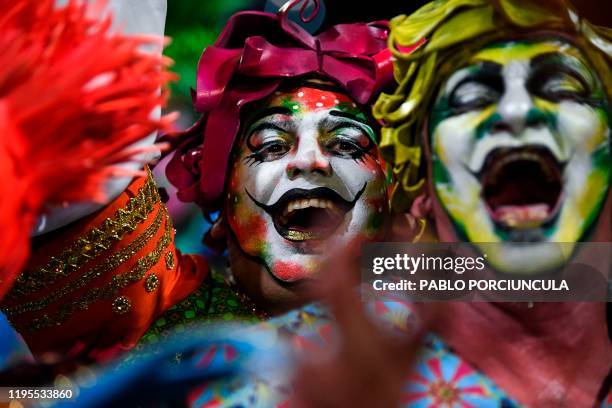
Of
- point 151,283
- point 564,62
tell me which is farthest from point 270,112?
point 564,62

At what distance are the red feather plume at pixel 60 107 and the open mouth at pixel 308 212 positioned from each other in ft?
0.66

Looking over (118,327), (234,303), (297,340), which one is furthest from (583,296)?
(118,327)

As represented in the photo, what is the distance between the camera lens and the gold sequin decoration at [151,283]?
1020 millimetres

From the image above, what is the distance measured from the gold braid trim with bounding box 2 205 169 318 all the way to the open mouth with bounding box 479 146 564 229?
420 mm

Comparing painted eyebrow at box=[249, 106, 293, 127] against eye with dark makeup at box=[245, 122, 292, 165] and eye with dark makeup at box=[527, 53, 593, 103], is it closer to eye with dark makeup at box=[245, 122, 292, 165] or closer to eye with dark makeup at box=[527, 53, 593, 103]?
eye with dark makeup at box=[245, 122, 292, 165]

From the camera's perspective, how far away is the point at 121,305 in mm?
1003

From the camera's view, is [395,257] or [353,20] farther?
[353,20]

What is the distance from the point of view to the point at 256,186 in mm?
1027

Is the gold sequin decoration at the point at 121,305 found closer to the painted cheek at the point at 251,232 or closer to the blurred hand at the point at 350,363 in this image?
the painted cheek at the point at 251,232

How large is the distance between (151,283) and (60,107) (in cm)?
30

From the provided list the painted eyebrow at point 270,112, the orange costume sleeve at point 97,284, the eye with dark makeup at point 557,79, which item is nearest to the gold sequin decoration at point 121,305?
the orange costume sleeve at point 97,284

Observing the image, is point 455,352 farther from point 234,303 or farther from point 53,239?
point 53,239

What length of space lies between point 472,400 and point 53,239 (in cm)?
51

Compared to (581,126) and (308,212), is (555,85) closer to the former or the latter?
(581,126)
